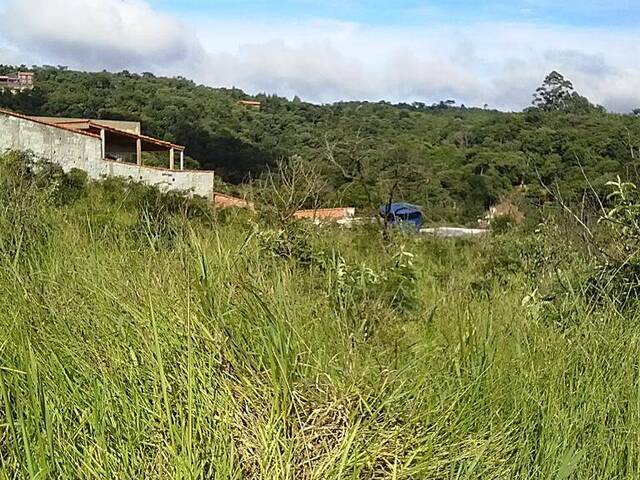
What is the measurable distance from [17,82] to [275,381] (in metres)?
46.2

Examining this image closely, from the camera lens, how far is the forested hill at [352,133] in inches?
826

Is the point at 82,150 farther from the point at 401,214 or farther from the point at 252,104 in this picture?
the point at 252,104

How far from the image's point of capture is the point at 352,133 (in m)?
27.5

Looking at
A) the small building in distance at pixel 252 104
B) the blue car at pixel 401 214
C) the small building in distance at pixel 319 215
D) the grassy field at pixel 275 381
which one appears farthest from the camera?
the small building in distance at pixel 252 104

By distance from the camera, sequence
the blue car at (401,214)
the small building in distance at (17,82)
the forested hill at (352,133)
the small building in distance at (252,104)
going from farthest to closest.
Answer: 1. the small building in distance at (252,104)
2. the small building in distance at (17,82)
3. the forested hill at (352,133)
4. the blue car at (401,214)

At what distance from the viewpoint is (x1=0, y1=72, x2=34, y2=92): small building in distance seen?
41.5 meters

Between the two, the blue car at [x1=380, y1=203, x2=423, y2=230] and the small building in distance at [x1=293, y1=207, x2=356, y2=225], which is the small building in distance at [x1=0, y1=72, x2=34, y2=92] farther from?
the small building in distance at [x1=293, y1=207, x2=356, y2=225]

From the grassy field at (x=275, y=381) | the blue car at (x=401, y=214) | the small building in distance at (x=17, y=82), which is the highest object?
the small building in distance at (x=17, y=82)

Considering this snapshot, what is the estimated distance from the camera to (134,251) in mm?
2930

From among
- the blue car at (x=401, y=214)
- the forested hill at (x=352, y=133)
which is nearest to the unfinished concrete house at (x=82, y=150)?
the forested hill at (x=352, y=133)

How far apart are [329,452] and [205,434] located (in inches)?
12.6

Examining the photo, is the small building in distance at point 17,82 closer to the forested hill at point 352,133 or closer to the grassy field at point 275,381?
the forested hill at point 352,133

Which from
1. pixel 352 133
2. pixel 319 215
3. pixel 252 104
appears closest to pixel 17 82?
pixel 252 104

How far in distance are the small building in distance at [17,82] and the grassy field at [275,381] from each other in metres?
42.2
